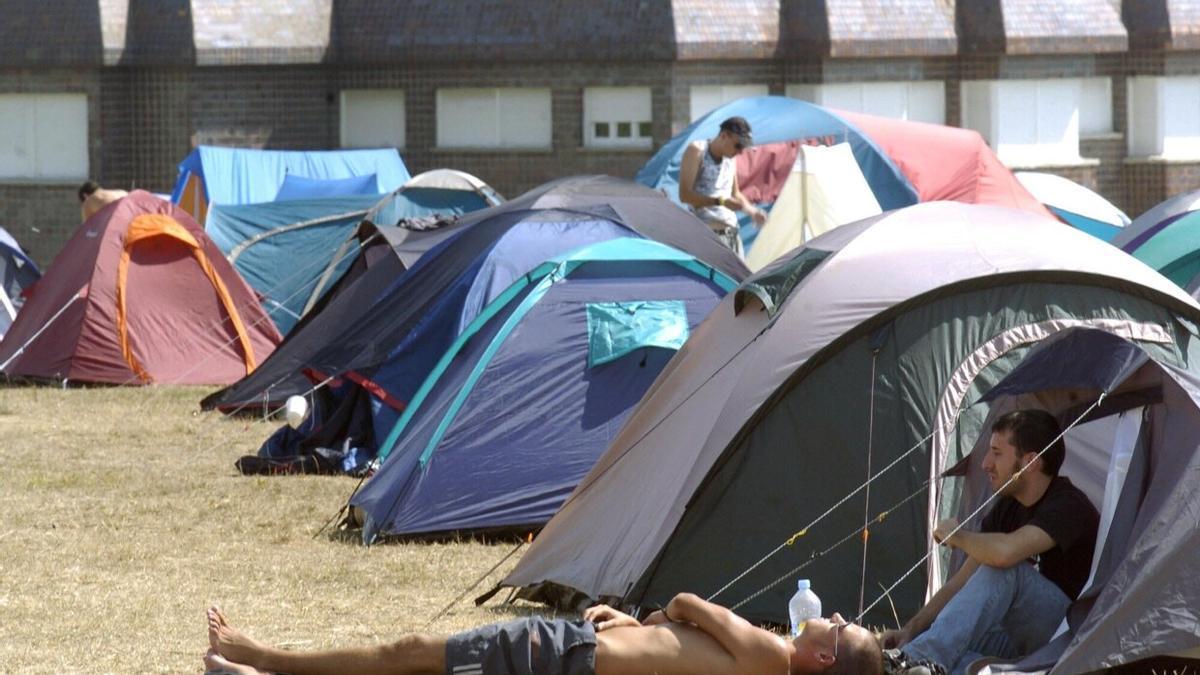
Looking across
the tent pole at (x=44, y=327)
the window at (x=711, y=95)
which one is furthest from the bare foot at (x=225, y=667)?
the window at (x=711, y=95)

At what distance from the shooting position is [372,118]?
24031 millimetres

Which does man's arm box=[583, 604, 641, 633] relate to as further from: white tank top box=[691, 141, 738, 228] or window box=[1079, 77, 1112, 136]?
window box=[1079, 77, 1112, 136]

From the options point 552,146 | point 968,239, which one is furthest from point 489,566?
point 552,146

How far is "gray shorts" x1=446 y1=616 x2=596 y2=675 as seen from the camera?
5.54 meters

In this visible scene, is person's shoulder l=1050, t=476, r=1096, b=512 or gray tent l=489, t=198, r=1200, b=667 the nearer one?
person's shoulder l=1050, t=476, r=1096, b=512

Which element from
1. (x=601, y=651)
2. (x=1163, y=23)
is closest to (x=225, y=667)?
(x=601, y=651)

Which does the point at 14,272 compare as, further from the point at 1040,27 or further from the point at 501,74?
the point at 1040,27

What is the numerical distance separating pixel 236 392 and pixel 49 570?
4581 mm

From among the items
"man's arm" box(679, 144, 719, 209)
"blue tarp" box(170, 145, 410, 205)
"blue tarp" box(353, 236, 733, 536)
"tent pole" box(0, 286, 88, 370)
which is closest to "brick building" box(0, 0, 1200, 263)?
"blue tarp" box(170, 145, 410, 205)

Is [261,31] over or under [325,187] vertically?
over

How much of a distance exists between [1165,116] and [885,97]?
3.83 metres

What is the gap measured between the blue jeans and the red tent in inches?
367

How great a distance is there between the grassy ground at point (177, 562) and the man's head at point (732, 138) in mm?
3415

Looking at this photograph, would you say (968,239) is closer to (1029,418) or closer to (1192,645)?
(1029,418)
